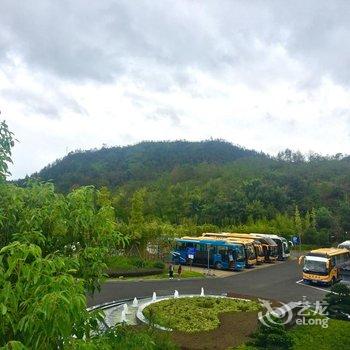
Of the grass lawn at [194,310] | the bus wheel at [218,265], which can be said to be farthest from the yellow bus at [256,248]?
the grass lawn at [194,310]

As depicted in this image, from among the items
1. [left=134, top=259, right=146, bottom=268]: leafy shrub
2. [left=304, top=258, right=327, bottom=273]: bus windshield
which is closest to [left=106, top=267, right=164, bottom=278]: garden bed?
[left=134, top=259, right=146, bottom=268]: leafy shrub

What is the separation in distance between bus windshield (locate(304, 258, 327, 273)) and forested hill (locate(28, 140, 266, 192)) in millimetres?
98289

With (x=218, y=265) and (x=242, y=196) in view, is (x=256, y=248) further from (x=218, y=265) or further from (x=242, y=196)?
(x=242, y=196)

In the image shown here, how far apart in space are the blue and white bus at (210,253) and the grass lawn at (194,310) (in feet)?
44.0

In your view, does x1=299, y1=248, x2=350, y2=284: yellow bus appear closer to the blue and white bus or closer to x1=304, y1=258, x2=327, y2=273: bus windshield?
x1=304, y1=258, x2=327, y2=273: bus windshield

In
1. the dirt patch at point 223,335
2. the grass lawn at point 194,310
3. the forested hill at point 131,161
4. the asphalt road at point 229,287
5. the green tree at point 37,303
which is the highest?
the forested hill at point 131,161

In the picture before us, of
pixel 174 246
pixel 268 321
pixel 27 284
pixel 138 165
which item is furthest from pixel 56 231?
pixel 138 165

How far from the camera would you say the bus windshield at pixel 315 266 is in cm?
2795

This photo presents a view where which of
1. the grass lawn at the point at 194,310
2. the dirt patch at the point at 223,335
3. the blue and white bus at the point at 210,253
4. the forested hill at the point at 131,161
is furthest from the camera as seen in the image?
the forested hill at the point at 131,161

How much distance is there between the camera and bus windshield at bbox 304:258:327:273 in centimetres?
2795

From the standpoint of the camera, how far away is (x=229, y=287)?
27.2 metres

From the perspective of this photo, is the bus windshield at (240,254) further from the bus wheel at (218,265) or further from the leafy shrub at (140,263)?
the leafy shrub at (140,263)

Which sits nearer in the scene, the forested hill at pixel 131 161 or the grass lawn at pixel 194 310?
the grass lawn at pixel 194 310

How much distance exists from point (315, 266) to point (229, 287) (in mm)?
5999
